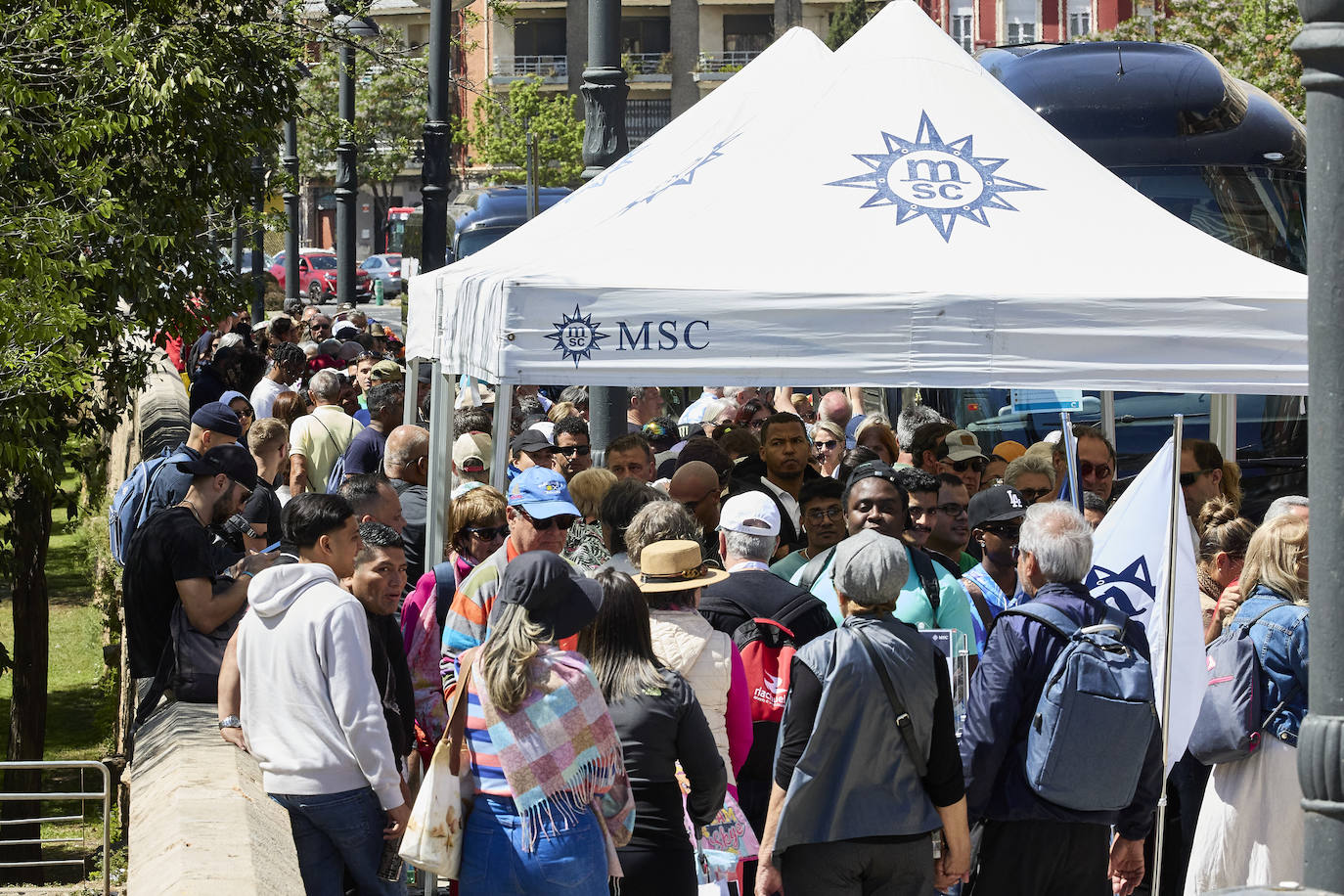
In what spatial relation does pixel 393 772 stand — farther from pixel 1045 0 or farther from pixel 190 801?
pixel 1045 0

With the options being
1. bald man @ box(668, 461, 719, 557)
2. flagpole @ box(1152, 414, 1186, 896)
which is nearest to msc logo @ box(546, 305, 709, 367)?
bald man @ box(668, 461, 719, 557)

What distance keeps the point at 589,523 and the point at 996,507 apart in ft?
6.09

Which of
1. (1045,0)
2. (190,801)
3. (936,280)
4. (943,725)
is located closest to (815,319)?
(936,280)

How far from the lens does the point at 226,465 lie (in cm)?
663

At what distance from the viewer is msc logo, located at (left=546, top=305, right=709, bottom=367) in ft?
20.6

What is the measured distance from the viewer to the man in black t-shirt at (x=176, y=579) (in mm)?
6051

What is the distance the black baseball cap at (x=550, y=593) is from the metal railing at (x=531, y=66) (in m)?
70.1

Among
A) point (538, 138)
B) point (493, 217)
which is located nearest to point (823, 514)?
point (493, 217)

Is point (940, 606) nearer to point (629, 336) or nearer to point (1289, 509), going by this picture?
point (1289, 509)

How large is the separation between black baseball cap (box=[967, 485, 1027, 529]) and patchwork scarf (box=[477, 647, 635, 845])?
2572 mm

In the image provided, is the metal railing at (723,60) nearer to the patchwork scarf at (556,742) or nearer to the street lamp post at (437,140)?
the street lamp post at (437,140)

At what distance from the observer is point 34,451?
29.0ft

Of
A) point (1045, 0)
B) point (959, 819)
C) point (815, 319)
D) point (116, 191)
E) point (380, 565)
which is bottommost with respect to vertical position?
point (959, 819)

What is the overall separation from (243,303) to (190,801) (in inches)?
335
